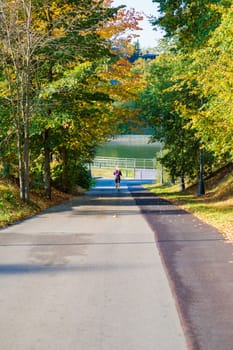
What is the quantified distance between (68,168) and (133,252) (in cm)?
2209

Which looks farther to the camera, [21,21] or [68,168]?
[68,168]

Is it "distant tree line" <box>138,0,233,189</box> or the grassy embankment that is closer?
"distant tree line" <box>138,0,233,189</box>

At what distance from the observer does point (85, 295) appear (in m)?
6.34

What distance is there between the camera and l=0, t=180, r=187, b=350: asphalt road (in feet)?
15.8

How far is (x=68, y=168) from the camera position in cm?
3122

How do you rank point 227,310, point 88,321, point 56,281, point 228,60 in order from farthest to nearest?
point 228,60 → point 56,281 → point 227,310 → point 88,321

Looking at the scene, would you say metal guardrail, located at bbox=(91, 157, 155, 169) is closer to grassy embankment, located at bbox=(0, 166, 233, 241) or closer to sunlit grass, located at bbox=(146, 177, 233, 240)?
sunlit grass, located at bbox=(146, 177, 233, 240)

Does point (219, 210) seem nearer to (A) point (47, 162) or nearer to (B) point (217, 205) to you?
(B) point (217, 205)

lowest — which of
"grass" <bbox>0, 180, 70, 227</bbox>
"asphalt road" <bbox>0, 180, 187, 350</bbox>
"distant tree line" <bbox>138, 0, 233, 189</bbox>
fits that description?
"asphalt road" <bbox>0, 180, 187, 350</bbox>

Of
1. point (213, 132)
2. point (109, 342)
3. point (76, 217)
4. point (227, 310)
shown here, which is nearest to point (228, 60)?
point (213, 132)

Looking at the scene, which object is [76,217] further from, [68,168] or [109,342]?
[68,168]

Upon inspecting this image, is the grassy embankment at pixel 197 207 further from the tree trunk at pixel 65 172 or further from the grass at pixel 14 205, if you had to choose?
the tree trunk at pixel 65 172

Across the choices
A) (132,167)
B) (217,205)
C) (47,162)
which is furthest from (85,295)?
(132,167)

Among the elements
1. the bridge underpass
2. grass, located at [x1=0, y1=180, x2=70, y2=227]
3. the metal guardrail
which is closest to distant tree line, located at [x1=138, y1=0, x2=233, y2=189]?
grass, located at [x1=0, y1=180, x2=70, y2=227]
